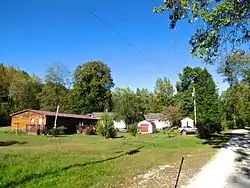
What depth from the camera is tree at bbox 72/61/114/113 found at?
88875 millimetres

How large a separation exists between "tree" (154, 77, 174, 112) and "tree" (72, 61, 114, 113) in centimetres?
2648

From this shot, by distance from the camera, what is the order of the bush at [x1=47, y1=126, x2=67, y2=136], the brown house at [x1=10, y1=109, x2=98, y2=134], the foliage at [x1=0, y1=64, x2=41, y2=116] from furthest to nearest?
the foliage at [x1=0, y1=64, x2=41, y2=116] < the brown house at [x1=10, y1=109, x2=98, y2=134] < the bush at [x1=47, y1=126, x2=67, y2=136]

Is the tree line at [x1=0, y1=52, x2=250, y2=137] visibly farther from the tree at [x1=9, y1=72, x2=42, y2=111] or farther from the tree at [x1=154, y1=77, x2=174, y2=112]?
the tree at [x1=154, y1=77, x2=174, y2=112]

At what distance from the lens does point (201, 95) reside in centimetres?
7612

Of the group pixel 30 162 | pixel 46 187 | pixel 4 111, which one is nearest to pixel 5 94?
pixel 4 111

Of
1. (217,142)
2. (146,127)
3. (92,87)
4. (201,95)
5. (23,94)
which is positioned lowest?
(217,142)

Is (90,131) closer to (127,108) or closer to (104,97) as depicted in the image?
(127,108)

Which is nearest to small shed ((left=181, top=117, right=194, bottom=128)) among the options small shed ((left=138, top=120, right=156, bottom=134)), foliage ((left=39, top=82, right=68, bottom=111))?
small shed ((left=138, top=120, right=156, bottom=134))

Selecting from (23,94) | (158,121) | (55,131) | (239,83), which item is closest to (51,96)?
(23,94)

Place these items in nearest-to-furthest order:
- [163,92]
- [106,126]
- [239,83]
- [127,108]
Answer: [106,126], [239,83], [127,108], [163,92]

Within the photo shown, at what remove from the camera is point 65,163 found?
17.1 meters

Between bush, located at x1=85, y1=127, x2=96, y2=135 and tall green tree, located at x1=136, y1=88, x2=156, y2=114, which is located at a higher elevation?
tall green tree, located at x1=136, y1=88, x2=156, y2=114

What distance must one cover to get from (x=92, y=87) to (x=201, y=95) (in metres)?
28.3

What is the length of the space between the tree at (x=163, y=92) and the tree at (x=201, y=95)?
2296 centimetres
